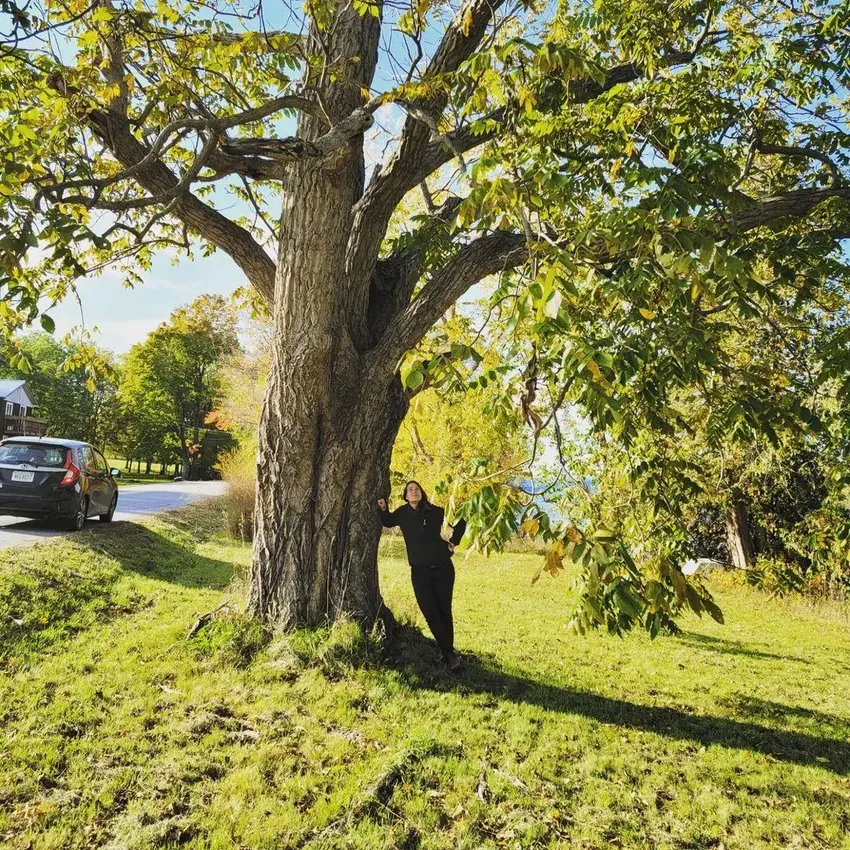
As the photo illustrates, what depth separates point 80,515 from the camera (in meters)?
10.9

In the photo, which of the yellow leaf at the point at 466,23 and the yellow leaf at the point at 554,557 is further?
the yellow leaf at the point at 466,23

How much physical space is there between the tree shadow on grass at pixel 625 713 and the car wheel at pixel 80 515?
7595mm

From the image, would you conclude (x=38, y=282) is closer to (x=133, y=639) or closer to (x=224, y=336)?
(x=133, y=639)

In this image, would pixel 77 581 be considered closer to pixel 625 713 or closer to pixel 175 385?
pixel 625 713

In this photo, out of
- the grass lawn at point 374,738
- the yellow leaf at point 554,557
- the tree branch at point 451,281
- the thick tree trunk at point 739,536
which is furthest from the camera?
the thick tree trunk at point 739,536

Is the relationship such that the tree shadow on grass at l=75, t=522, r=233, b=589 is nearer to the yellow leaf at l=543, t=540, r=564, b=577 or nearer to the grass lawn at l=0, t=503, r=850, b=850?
the grass lawn at l=0, t=503, r=850, b=850

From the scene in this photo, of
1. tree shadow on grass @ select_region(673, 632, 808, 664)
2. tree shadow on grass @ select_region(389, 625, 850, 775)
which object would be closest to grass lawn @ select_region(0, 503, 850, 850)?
tree shadow on grass @ select_region(389, 625, 850, 775)

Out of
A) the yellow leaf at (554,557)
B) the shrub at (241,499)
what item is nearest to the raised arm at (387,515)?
the yellow leaf at (554,557)

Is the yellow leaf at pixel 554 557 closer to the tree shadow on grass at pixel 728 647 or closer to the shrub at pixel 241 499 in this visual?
the tree shadow on grass at pixel 728 647

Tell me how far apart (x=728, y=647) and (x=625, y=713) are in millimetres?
4717

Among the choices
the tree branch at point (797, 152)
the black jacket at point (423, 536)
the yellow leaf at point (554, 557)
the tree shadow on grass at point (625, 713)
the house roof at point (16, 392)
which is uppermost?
the house roof at point (16, 392)

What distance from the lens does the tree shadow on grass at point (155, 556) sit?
9352 millimetres

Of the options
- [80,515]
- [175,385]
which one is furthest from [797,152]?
[175,385]

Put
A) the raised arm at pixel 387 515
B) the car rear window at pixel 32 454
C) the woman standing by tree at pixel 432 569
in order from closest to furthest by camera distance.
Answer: the woman standing by tree at pixel 432 569 → the raised arm at pixel 387 515 → the car rear window at pixel 32 454
